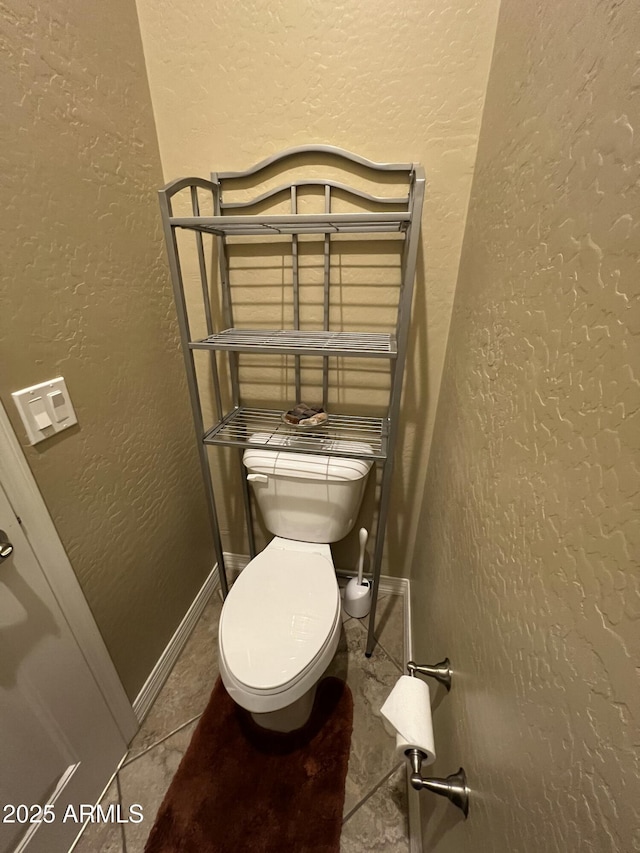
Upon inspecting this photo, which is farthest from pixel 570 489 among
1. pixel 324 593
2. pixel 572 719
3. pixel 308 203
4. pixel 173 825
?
pixel 173 825

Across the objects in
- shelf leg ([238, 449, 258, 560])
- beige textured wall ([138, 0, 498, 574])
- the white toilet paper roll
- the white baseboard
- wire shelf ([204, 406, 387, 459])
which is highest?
beige textured wall ([138, 0, 498, 574])

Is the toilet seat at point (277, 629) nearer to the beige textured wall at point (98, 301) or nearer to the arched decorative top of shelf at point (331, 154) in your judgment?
the beige textured wall at point (98, 301)

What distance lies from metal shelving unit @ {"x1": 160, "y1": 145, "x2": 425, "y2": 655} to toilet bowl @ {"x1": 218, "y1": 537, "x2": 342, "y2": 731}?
0.24 metres

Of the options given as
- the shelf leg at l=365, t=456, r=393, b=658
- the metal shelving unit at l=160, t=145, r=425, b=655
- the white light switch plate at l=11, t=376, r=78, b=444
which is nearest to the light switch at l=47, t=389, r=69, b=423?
the white light switch plate at l=11, t=376, r=78, b=444

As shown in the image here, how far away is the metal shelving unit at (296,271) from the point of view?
0.87 m

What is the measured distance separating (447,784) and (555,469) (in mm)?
618

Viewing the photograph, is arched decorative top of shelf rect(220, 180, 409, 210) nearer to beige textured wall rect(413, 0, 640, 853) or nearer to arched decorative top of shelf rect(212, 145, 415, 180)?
arched decorative top of shelf rect(212, 145, 415, 180)

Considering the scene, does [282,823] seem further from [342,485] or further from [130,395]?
[130,395]

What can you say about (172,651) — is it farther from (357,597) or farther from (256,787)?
(357,597)

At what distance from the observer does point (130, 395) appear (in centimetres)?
103

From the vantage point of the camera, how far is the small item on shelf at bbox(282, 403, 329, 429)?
45.4 inches

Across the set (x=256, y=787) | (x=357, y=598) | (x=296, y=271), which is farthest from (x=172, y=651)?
(x=296, y=271)

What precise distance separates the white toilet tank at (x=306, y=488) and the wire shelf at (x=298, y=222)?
2.07 feet

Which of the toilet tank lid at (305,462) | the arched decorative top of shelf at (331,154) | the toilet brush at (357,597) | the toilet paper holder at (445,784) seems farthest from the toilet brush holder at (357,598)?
the arched decorative top of shelf at (331,154)
